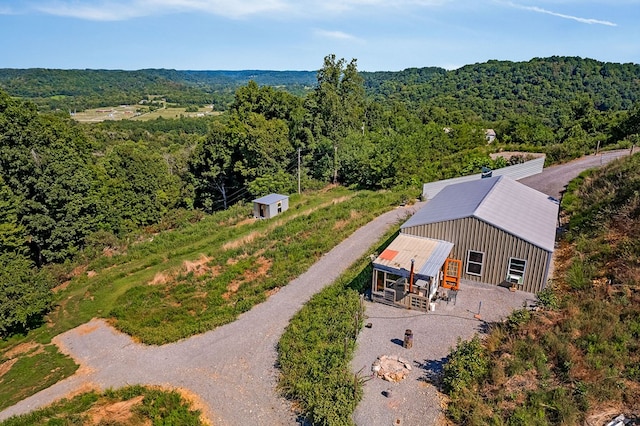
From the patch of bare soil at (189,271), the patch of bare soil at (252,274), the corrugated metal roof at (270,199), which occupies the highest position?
the corrugated metal roof at (270,199)

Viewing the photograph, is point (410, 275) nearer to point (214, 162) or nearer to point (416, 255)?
point (416, 255)

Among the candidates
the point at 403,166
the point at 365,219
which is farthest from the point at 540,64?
the point at 365,219

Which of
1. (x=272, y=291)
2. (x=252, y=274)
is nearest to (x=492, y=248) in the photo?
(x=272, y=291)

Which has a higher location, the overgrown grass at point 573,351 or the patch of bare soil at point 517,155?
the patch of bare soil at point 517,155

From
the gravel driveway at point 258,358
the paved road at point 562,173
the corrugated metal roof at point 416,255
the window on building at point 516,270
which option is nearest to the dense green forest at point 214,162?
the paved road at point 562,173

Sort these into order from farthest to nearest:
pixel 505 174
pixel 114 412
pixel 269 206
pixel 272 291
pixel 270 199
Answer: pixel 270 199 → pixel 269 206 → pixel 505 174 → pixel 272 291 → pixel 114 412

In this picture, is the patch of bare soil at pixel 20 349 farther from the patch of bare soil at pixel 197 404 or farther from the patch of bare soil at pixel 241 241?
the patch of bare soil at pixel 241 241
